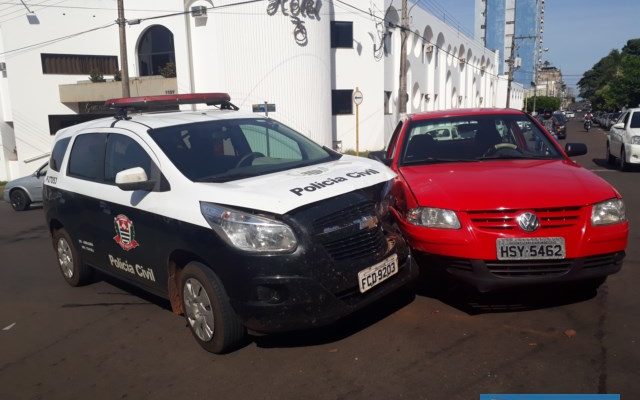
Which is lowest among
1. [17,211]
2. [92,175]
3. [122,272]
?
[17,211]

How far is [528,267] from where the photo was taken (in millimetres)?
4070

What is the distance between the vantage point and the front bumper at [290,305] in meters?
3.57

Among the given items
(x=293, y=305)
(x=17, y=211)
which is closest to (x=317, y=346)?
(x=293, y=305)

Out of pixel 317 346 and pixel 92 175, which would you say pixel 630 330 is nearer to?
pixel 317 346

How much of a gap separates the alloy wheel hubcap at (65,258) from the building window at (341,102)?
76.1 ft

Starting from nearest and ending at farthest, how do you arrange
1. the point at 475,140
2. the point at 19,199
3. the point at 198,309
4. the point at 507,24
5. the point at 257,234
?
the point at 257,234, the point at 198,309, the point at 475,140, the point at 19,199, the point at 507,24

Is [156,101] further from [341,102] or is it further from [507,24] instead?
[507,24]

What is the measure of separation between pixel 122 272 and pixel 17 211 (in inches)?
416

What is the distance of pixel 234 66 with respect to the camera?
24.0 meters

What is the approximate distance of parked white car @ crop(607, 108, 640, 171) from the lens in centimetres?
1330

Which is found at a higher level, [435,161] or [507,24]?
[507,24]

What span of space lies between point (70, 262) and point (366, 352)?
146 inches

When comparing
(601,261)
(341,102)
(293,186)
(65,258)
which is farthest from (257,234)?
(341,102)

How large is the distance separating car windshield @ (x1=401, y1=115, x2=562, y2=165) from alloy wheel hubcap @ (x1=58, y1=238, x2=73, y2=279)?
3773 millimetres
